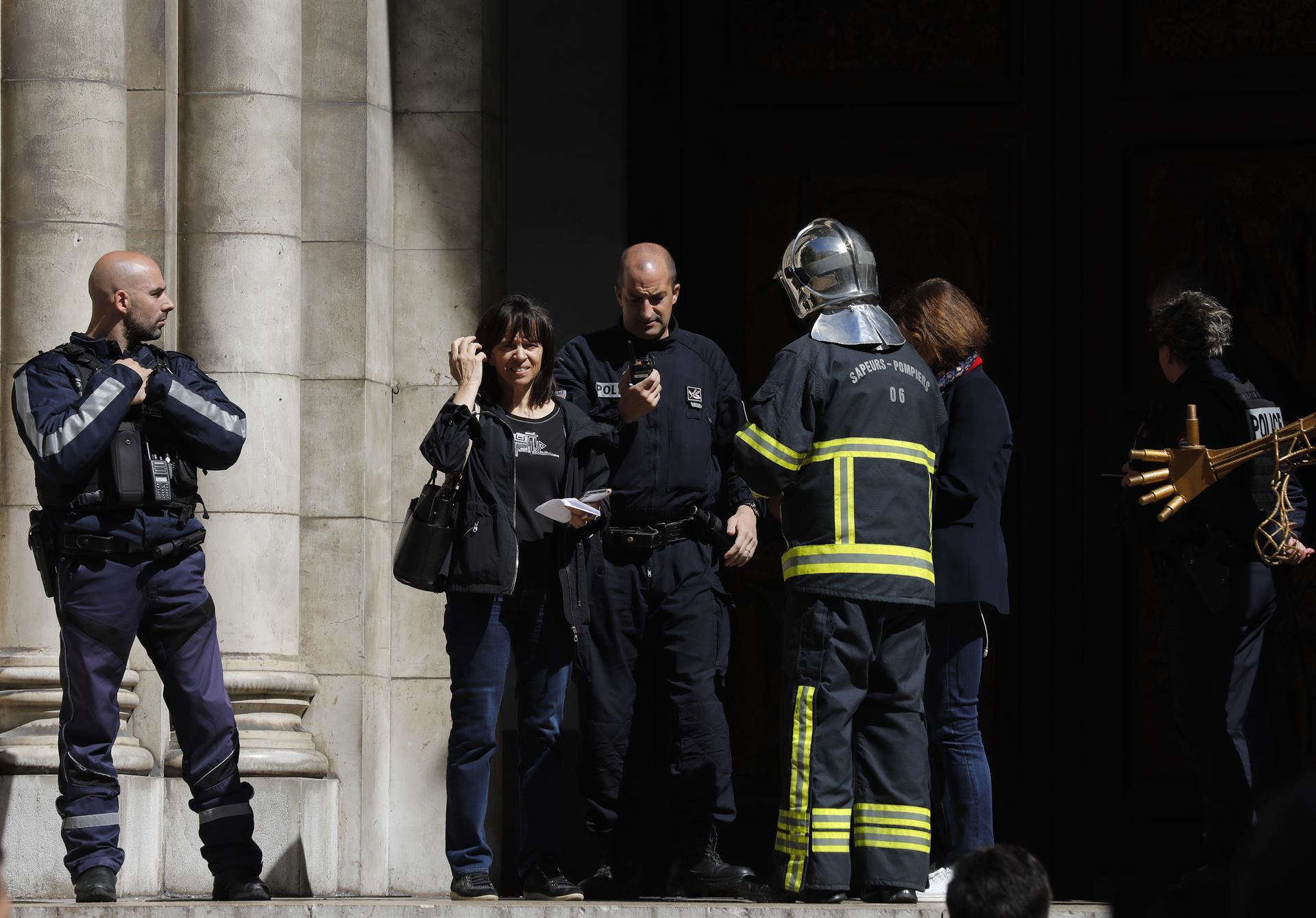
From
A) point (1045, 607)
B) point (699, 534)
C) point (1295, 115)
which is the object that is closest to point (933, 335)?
point (699, 534)

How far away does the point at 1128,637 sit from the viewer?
8.09m

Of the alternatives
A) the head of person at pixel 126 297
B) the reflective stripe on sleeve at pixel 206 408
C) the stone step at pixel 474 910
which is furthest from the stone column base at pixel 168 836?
the head of person at pixel 126 297

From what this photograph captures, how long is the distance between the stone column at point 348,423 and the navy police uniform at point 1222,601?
3.09 m

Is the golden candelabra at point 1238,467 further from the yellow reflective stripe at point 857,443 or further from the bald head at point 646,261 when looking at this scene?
the bald head at point 646,261

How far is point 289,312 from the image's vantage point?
24.5ft

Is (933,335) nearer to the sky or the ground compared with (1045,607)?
nearer to the sky

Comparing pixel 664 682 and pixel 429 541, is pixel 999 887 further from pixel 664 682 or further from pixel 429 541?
pixel 664 682

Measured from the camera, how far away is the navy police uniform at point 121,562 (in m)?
5.72

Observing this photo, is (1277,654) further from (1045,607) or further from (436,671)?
(436,671)

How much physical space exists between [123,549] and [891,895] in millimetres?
2507

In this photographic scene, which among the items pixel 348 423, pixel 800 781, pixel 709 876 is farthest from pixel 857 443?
pixel 348 423

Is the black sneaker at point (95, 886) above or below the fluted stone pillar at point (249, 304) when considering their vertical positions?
below

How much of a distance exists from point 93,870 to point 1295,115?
572 cm

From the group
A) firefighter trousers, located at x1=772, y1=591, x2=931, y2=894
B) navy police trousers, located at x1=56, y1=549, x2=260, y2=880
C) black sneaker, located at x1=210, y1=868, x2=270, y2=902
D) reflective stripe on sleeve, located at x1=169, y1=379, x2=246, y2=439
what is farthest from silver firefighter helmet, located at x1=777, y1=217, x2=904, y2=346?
black sneaker, located at x1=210, y1=868, x2=270, y2=902
